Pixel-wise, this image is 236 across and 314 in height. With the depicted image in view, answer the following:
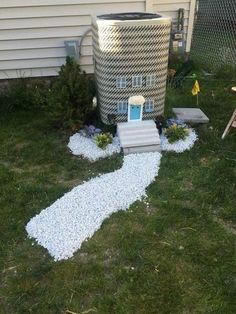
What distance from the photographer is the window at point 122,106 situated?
156 inches

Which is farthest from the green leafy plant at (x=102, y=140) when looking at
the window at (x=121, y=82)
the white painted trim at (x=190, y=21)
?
the white painted trim at (x=190, y=21)

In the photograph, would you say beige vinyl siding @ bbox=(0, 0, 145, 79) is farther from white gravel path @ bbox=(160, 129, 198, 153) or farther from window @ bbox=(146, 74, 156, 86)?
white gravel path @ bbox=(160, 129, 198, 153)

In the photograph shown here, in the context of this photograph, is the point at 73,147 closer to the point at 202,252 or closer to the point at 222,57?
the point at 202,252

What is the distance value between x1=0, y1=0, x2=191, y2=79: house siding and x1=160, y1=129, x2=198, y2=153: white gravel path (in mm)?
1752

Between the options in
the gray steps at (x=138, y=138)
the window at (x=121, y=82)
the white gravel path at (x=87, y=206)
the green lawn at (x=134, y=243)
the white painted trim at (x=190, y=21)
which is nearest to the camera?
the green lawn at (x=134, y=243)

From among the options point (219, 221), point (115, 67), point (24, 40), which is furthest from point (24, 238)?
point (24, 40)

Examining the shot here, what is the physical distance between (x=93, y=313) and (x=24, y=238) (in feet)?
2.72

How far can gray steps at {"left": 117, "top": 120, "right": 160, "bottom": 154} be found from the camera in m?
3.71

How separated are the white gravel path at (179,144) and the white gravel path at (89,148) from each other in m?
0.46

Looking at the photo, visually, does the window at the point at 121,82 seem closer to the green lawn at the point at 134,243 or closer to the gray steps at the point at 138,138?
the gray steps at the point at 138,138

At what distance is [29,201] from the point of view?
3.18 meters

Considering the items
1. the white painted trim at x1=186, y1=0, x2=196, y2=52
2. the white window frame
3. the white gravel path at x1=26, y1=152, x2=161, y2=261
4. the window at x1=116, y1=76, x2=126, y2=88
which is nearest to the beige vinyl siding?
the white painted trim at x1=186, y1=0, x2=196, y2=52

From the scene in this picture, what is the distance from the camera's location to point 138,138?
3.73m

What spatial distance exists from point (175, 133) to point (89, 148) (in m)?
0.86
